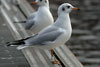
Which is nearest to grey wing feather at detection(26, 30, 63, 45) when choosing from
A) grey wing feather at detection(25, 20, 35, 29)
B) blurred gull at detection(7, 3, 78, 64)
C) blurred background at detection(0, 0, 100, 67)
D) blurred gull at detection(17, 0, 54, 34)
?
blurred gull at detection(7, 3, 78, 64)

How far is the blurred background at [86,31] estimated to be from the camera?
1311 centimetres

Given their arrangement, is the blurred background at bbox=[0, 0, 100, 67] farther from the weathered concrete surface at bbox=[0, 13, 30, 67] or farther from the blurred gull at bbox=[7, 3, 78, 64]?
the blurred gull at bbox=[7, 3, 78, 64]

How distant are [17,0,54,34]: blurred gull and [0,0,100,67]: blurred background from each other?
3.88ft

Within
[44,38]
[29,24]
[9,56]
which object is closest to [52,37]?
[44,38]

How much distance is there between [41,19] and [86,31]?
20.7 ft

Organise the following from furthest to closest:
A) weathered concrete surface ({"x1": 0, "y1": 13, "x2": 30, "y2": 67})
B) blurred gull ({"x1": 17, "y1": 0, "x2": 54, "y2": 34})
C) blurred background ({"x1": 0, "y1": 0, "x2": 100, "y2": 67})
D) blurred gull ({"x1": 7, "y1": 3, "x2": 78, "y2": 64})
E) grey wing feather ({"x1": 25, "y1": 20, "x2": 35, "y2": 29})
Result: blurred background ({"x1": 0, "y1": 0, "x2": 100, "y2": 67}), grey wing feather ({"x1": 25, "y1": 20, "x2": 35, "y2": 29}), blurred gull ({"x1": 17, "y1": 0, "x2": 54, "y2": 34}), weathered concrete surface ({"x1": 0, "y1": 13, "x2": 30, "y2": 67}), blurred gull ({"x1": 7, "y1": 3, "x2": 78, "y2": 64})

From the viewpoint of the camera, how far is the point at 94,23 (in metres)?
15.8

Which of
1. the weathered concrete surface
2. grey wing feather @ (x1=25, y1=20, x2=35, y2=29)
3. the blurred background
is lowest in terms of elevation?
the blurred background

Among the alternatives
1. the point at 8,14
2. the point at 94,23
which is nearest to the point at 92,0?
the point at 94,23

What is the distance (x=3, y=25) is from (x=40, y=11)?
1.67 meters

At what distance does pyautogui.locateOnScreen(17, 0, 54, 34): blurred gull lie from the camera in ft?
29.2

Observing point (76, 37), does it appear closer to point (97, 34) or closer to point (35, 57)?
point (97, 34)

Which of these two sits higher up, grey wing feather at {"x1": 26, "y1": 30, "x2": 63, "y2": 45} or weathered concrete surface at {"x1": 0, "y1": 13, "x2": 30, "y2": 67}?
grey wing feather at {"x1": 26, "y1": 30, "x2": 63, "y2": 45}

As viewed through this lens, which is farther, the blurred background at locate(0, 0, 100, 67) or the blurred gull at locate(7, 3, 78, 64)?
the blurred background at locate(0, 0, 100, 67)
